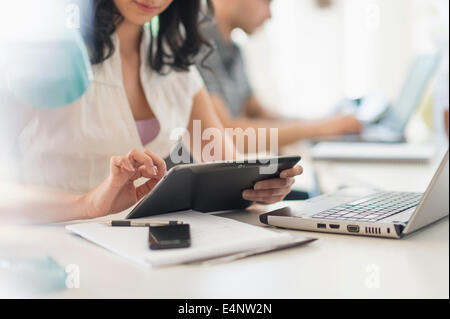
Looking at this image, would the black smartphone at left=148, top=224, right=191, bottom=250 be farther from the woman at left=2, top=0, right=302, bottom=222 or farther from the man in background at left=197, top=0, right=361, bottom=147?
the man in background at left=197, top=0, right=361, bottom=147

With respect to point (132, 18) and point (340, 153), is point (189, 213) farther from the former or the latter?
point (340, 153)

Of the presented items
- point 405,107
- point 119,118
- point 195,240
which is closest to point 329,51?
point 405,107

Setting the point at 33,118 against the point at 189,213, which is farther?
the point at 33,118

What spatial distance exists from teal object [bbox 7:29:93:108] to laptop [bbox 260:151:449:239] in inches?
15.0

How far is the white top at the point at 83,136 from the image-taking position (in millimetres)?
922

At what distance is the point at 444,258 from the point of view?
1.73ft

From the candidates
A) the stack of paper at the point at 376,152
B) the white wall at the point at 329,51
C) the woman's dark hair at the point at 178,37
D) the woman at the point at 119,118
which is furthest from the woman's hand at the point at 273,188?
the white wall at the point at 329,51

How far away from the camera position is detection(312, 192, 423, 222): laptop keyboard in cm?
64

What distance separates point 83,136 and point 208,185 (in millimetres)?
344

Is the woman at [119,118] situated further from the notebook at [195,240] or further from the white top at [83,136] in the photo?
the notebook at [195,240]

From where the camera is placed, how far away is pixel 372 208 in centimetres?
68
